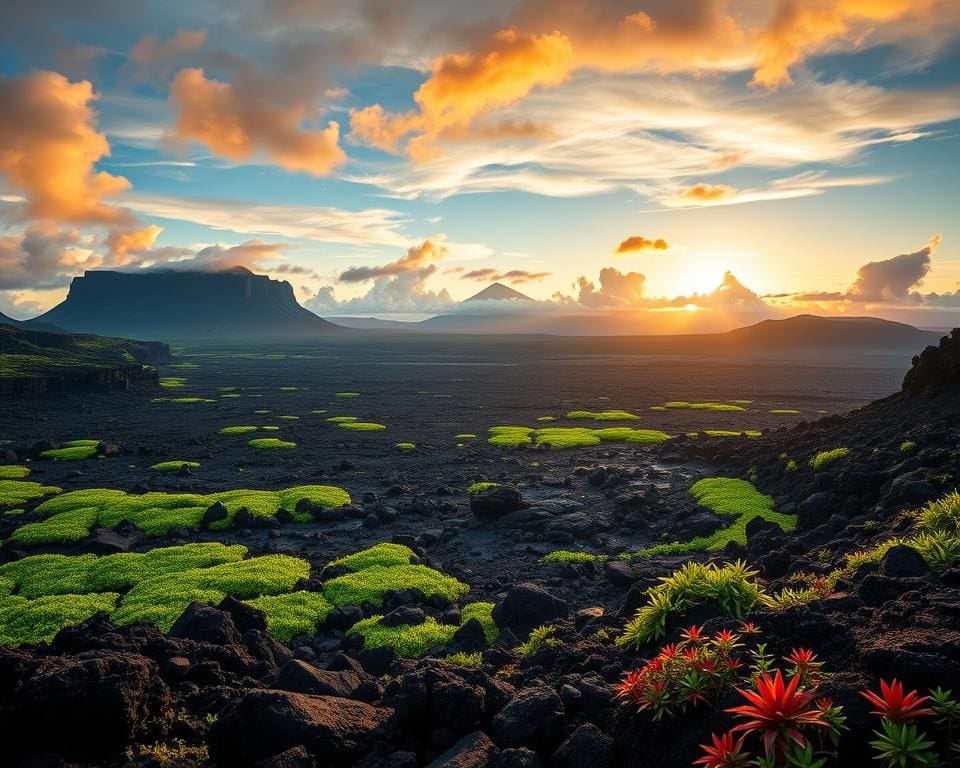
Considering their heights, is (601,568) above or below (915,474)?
below

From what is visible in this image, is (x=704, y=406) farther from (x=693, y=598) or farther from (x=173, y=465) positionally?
(x=693, y=598)

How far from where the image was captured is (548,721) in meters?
7.86

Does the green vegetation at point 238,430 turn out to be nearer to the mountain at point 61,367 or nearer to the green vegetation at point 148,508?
the green vegetation at point 148,508

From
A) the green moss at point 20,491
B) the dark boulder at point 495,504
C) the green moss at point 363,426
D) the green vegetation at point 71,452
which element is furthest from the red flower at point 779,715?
the green moss at point 363,426

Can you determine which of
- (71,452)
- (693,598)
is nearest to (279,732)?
(693,598)

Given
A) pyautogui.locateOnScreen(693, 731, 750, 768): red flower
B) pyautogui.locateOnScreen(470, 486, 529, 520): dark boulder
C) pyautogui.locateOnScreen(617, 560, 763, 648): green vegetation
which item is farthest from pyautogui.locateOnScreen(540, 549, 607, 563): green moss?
pyautogui.locateOnScreen(693, 731, 750, 768): red flower

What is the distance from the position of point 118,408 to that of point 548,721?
8680 centimetres

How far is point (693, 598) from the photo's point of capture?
9.75m

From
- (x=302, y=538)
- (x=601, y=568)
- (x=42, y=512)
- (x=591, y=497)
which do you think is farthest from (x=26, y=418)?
(x=601, y=568)

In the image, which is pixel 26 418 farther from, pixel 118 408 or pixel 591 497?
pixel 591 497

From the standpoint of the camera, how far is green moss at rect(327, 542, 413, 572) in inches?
879

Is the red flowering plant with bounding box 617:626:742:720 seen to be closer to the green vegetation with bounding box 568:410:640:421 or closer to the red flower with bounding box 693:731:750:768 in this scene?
the red flower with bounding box 693:731:750:768

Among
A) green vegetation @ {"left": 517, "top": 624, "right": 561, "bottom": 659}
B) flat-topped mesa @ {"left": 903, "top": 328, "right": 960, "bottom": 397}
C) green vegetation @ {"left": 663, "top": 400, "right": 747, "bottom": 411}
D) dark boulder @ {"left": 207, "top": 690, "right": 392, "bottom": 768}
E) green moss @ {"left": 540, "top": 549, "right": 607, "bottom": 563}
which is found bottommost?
green vegetation @ {"left": 663, "top": 400, "right": 747, "bottom": 411}

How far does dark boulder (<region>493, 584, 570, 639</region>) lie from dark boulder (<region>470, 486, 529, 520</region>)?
12532 mm
